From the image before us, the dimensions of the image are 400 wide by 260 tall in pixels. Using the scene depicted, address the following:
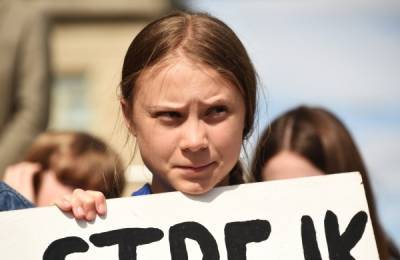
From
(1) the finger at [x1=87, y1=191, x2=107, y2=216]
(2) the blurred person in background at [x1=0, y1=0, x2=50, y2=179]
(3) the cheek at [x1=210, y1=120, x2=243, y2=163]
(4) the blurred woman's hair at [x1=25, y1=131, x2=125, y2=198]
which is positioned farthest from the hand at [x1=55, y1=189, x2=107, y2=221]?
(2) the blurred person in background at [x1=0, y1=0, x2=50, y2=179]

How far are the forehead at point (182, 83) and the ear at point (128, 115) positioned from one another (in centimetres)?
8

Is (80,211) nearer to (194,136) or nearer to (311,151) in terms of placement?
(194,136)

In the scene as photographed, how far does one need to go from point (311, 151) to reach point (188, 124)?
113cm

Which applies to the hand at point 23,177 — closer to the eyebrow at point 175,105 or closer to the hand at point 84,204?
the hand at point 84,204

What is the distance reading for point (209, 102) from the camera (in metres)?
1.53

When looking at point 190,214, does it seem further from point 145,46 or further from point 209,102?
point 145,46

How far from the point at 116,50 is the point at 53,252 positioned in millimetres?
8943

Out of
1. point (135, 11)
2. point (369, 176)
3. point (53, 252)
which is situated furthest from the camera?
point (135, 11)

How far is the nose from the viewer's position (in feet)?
4.94

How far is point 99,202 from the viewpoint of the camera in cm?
154

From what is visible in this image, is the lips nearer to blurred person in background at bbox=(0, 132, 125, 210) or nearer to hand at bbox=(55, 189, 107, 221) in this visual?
hand at bbox=(55, 189, 107, 221)

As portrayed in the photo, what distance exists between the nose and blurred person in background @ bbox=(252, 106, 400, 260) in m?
0.85

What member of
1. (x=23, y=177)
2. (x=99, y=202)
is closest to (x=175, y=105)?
(x=99, y=202)

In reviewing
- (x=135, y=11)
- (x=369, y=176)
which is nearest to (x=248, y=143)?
(x=369, y=176)
